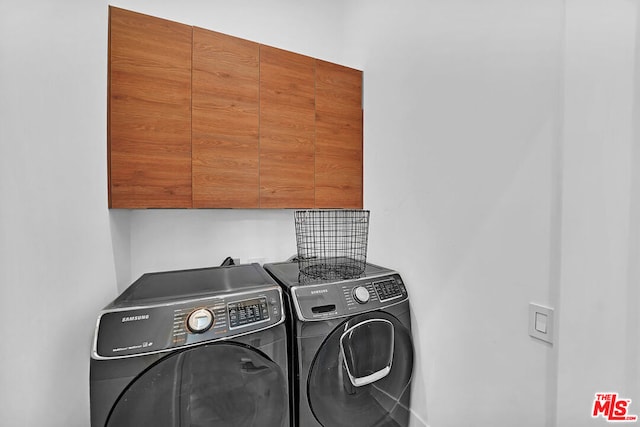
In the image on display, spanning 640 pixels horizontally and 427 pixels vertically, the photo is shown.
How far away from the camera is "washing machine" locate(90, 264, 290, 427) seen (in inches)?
34.7

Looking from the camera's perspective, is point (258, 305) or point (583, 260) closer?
point (583, 260)

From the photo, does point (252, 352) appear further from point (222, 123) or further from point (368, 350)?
point (222, 123)

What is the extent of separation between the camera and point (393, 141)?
5.42ft

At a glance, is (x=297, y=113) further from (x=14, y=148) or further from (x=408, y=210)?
(x=14, y=148)

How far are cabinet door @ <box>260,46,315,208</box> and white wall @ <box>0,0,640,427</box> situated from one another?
56 cm

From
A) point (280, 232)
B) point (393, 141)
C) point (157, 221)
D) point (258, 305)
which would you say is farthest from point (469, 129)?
point (157, 221)

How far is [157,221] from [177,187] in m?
0.40

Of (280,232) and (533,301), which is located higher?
(280,232)

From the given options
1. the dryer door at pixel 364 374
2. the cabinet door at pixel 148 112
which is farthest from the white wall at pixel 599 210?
the cabinet door at pixel 148 112

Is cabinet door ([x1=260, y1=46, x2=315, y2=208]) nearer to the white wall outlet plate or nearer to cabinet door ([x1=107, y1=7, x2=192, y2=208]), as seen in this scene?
cabinet door ([x1=107, y1=7, x2=192, y2=208])

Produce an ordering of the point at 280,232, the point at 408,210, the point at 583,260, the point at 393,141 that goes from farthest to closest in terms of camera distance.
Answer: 1. the point at 280,232
2. the point at 393,141
3. the point at 408,210
4. the point at 583,260

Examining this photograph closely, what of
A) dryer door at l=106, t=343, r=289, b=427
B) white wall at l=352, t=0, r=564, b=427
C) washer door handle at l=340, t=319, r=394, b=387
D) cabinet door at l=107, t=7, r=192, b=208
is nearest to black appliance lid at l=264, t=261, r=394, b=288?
white wall at l=352, t=0, r=564, b=427

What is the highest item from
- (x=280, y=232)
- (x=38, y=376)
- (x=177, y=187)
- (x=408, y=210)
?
(x=177, y=187)

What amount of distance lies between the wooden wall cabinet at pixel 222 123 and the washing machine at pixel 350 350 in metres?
0.62
